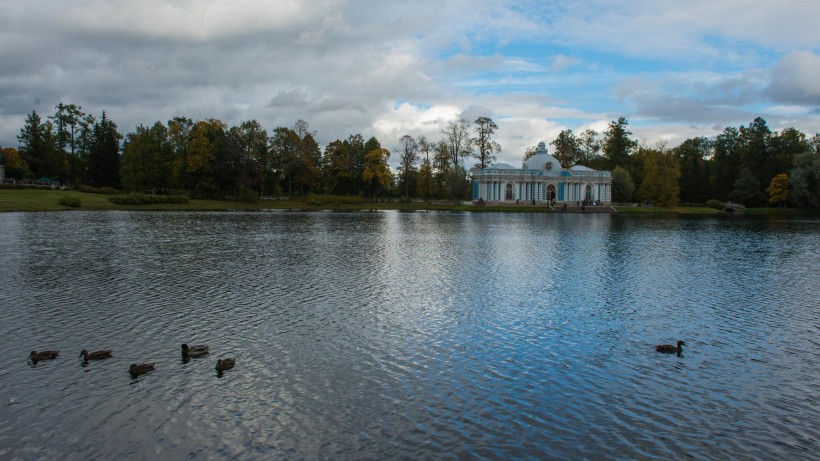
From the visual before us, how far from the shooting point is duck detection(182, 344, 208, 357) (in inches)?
541

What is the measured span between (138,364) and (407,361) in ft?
21.5

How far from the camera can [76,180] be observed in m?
111

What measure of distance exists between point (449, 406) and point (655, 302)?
1402 cm

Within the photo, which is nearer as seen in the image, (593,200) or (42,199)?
(42,199)

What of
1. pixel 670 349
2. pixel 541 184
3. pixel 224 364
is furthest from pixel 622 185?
pixel 224 364

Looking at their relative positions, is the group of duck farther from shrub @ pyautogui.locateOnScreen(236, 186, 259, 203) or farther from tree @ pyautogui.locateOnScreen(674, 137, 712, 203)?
tree @ pyautogui.locateOnScreen(674, 137, 712, 203)

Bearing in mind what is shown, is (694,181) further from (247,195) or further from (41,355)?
(41,355)

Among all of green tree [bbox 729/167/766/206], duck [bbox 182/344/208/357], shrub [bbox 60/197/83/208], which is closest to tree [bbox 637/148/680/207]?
green tree [bbox 729/167/766/206]

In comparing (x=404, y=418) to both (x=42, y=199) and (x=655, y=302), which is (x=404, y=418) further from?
(x=42, y=199)

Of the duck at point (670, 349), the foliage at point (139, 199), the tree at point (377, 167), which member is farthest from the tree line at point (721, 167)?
the duck at point (670, 349)

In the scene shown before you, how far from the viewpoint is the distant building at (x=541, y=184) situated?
11812 cm

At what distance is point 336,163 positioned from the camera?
112 meters

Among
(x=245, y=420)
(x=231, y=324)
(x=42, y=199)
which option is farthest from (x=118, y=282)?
(x=42, y=199)

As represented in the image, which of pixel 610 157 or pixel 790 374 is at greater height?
pixel 610 157
